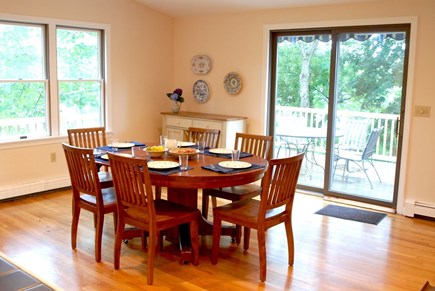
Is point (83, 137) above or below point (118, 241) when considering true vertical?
above

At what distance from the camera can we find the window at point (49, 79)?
527 cm

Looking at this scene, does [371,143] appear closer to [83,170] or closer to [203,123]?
[203,123]

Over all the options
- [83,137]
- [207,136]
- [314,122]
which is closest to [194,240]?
[207,136]

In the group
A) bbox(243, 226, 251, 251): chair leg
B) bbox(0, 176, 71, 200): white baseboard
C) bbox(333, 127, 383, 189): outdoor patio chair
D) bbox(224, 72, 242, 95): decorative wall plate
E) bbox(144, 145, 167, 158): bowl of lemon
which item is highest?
bbox(224, 72, 242, 95): decorative wall plate

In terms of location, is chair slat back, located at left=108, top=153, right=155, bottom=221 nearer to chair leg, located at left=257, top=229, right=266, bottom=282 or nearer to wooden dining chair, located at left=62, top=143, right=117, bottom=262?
wooden dining chair, located at left=62, top=143, right=117, bottom=262

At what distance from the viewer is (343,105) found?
550cm

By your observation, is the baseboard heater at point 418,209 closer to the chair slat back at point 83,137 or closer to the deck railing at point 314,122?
the deck railing at point 314,122

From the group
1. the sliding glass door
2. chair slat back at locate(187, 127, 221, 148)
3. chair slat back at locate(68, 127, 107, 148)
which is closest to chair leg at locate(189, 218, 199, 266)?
chair slat back at locate(187, 127, 221, 148)

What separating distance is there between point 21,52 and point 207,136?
7.51ft

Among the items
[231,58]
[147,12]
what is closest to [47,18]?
[147,12]

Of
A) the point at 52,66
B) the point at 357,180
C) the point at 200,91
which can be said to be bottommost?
the point at 357,180

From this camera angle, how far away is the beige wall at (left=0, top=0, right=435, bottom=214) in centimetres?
488

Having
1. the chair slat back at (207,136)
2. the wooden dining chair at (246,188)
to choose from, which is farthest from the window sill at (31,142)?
the wooden dining chair at (246,188)

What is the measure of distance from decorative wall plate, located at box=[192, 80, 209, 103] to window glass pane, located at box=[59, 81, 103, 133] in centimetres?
129
